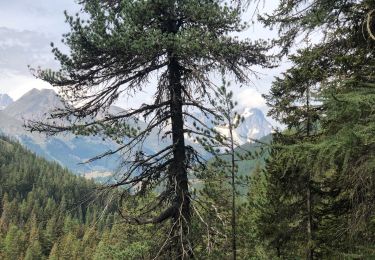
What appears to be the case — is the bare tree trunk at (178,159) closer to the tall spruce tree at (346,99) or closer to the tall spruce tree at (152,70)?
the tall spruce tree at (152,70)

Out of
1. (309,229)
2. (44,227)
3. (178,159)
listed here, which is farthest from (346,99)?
(44,227)

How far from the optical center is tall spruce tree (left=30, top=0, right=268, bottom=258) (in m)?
9.77

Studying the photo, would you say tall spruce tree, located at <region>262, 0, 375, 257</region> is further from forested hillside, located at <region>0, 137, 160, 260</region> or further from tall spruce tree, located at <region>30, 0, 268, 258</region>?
forested hillside, located at <region>0, 137, 160, 260</region>

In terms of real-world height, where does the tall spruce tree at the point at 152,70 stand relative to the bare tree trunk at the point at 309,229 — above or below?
above

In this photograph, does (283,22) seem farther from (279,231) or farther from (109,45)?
(279,231)

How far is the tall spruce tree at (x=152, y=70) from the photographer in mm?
9773

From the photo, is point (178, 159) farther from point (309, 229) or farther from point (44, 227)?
point (44, 227)

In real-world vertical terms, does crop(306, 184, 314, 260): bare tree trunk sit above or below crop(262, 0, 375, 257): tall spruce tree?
below

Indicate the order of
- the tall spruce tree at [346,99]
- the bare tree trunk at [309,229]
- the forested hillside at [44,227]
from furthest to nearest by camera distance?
the forested hillside at [44,227] → the bare tree trunk at [309,229] → the tall spruce tree at [346,99]

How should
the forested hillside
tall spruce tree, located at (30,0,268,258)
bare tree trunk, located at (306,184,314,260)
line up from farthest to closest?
the forested hillside, bare tree trunk, located at (306,184,314,260), tall spruce tree, located at (30,0,268,258)

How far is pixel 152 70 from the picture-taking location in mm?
11203

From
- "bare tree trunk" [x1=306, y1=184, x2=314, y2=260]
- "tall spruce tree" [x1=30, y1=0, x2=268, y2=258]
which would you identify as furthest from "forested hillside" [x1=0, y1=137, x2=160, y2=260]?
"bare tree trunk" [x1=306, y1=184, x2=314, y2=260]

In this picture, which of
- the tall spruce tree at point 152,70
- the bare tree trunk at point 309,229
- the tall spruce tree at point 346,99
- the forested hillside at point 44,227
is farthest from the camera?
the forested hillside at point 44,227

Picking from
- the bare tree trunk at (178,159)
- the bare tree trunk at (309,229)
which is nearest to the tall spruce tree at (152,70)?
the bare tree trunk at (178,159)
